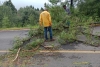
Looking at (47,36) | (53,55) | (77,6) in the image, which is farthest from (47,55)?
(77,6)

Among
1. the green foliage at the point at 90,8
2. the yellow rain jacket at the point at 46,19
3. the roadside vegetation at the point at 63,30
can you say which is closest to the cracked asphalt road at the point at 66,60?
the roadside vegetation at the point at 63,30

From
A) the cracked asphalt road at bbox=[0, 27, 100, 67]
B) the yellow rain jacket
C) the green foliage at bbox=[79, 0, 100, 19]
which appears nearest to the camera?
the cracked asphalt road at bbox=[0, 27, 100, 67]

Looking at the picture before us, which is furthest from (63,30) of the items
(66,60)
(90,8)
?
(90,8)

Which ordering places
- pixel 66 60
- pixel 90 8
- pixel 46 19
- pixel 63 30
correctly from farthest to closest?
pixel 90 8, pixel 63 30, pixel 46 19, pixel 66 60

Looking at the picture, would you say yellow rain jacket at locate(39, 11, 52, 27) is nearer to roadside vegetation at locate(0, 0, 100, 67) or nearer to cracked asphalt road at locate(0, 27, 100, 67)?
roadside vegetation at locate(0, 0, 100, 67)

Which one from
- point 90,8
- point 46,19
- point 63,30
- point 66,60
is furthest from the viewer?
point 90,8

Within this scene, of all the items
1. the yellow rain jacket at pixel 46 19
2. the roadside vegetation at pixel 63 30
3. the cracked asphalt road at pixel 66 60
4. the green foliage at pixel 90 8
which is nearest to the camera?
the cracked asphalt road at pixel 66 60

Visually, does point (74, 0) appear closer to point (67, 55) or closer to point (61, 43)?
point (61, 43)

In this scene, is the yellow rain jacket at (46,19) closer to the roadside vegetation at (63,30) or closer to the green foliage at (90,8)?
the roadside vegetation at (63,30)

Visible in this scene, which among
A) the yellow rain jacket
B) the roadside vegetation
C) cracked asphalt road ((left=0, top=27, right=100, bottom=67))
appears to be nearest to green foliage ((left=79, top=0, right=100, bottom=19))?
the roadside vegetation

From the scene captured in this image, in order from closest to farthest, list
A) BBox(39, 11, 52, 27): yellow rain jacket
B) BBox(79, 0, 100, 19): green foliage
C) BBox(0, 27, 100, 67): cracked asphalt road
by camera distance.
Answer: BBox(0, 27, 100, 67): cracked asphalt road → BBox(39, 11, 52, 27): yellow rain jacket → BBox(79, 0, 100, 19): green foliage

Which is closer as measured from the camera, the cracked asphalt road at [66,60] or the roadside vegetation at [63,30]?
the cracked asphalt road at [66,60]

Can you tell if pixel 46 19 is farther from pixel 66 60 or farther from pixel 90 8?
pixel 90 8

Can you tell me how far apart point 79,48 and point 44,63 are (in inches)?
78.3
